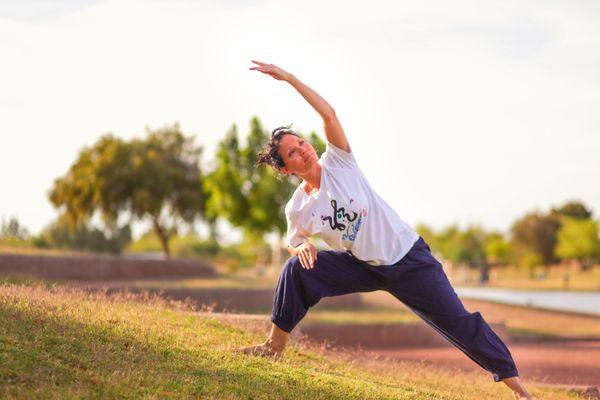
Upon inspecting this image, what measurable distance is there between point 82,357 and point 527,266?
79.5m

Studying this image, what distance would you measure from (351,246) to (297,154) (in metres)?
0.84

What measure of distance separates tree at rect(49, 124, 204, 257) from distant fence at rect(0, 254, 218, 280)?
14725mm

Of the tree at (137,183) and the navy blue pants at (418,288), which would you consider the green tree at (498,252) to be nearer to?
the tree at (137,183)

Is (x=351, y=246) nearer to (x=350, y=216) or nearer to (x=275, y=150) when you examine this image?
(x=350, y=216)

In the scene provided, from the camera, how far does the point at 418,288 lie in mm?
7105

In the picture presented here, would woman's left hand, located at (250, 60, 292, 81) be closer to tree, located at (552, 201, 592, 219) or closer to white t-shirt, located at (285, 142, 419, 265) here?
white t-shirt, located at (285, 142, 419, 265)

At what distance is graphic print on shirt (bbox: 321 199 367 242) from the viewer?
Result: 22.5 ft

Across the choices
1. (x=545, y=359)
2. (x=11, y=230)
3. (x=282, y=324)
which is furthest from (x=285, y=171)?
(x=11, y=230)

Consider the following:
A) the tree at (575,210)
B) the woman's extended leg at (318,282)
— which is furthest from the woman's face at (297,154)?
the tree at (575,210)

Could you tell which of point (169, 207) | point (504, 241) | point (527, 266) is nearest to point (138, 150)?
point (169, 207)

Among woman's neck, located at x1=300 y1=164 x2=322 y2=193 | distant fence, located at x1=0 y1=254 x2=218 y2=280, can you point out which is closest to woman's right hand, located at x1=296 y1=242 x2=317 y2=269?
woman's neck, located at x1=300 y1=164 x2=322 y2=193

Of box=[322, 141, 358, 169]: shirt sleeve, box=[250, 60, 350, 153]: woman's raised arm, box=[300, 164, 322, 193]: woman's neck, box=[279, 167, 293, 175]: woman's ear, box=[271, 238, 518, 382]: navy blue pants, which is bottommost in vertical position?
box=[271, 238, 518, 382]: navy blue pants

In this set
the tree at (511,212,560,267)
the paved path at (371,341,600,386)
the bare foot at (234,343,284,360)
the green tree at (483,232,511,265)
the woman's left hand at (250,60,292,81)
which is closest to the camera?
the woman's left hand at (250,60,292,81)

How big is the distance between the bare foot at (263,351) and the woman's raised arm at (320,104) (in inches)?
75.9
